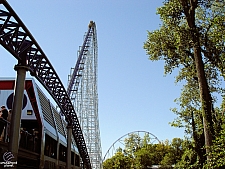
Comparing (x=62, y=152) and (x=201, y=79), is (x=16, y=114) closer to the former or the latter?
(x=201, y=79)

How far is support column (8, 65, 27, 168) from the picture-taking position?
809cm

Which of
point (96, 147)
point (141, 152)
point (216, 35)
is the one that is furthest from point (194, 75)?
point (96, 147)

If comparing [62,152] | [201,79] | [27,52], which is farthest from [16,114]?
[62,152]

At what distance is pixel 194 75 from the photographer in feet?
37.5

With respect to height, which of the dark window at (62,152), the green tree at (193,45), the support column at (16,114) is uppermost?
the green tree at (193,45)

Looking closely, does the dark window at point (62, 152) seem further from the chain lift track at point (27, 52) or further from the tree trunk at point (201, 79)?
the tree trunk at point (201, 79)

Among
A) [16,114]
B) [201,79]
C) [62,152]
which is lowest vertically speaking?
[62,152]

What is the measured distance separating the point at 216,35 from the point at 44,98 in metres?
7.70

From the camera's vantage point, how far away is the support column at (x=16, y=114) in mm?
8094

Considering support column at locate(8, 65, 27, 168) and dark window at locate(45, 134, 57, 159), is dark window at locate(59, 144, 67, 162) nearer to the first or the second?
dark window at locate(45, 134, 57, 159)

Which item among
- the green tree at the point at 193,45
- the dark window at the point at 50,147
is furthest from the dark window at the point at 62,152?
the green tree at the point at 193,45

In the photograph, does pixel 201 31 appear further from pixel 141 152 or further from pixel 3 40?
pixel 141 152

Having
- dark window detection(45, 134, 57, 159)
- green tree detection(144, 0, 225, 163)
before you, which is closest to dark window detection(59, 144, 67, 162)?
dark window detection(45, 134, 57, 159)

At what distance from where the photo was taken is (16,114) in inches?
335
